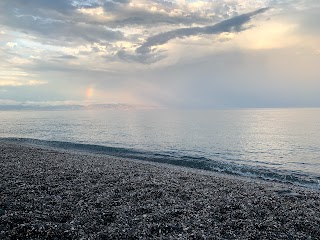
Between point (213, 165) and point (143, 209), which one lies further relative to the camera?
point (213, 165)

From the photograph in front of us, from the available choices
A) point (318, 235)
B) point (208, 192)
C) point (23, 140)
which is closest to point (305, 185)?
point (208, 192)

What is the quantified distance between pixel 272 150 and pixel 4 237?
3974 cm

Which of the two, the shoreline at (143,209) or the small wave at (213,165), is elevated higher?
the shoreline at (143,209)

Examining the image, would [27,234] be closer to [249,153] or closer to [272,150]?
[249,153]

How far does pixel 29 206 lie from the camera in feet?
37.7

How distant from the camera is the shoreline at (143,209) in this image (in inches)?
382

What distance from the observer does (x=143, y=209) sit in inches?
472

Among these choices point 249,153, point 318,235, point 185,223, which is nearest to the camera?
point 318,235

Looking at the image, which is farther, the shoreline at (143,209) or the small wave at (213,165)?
the small wave at (213,165)

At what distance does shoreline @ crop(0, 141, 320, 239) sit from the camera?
31.8 feet

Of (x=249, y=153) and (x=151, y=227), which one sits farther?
(x=249, y=153)

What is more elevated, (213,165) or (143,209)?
(143,209)

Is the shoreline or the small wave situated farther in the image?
the small wave

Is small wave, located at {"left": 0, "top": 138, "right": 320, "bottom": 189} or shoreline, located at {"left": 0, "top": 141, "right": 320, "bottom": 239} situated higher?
shoreline, located at {"left": 0, "top": 141, "right": 320, "bottom": 239}
